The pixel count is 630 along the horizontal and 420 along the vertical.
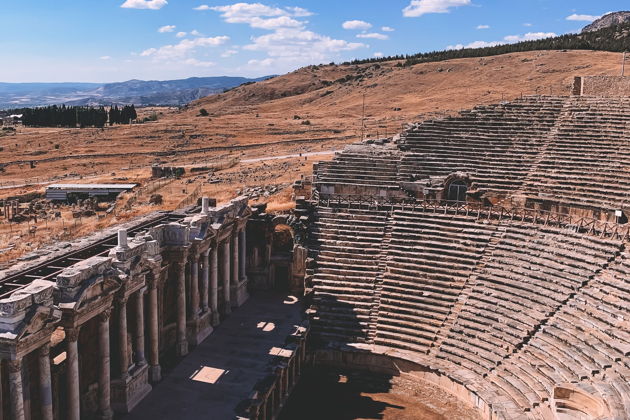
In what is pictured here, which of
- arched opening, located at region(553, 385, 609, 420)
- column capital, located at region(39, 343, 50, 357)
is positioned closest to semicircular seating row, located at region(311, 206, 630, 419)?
arched opening, located at region(553, 385, 609, 420)

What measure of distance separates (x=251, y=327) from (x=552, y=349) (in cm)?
1220

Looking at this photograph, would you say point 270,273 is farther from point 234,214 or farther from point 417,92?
point 417,92

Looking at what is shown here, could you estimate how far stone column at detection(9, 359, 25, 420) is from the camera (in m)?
14.4

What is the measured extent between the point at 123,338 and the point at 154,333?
218 cm

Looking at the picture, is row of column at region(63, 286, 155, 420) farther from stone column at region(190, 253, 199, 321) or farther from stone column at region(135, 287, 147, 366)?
stone column at region(190, 253, 199, 321)

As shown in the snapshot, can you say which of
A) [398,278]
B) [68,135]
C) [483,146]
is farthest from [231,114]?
[398,278]

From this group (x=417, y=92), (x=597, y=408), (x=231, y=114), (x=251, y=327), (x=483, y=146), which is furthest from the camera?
(x=231, y=114)

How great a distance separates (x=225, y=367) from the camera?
75.6 feet

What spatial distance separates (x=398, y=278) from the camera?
1106 inches

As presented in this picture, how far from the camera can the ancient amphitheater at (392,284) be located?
18359 mm

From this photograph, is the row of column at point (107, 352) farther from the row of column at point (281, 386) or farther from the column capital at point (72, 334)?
the row of column at point (281, 386)

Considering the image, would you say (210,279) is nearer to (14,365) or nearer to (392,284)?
(392,284)

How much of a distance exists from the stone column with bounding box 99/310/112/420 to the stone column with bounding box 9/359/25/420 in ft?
11.4

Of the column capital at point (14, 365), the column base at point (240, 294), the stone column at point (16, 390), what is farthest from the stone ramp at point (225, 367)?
the column capital at point (14, 365)
